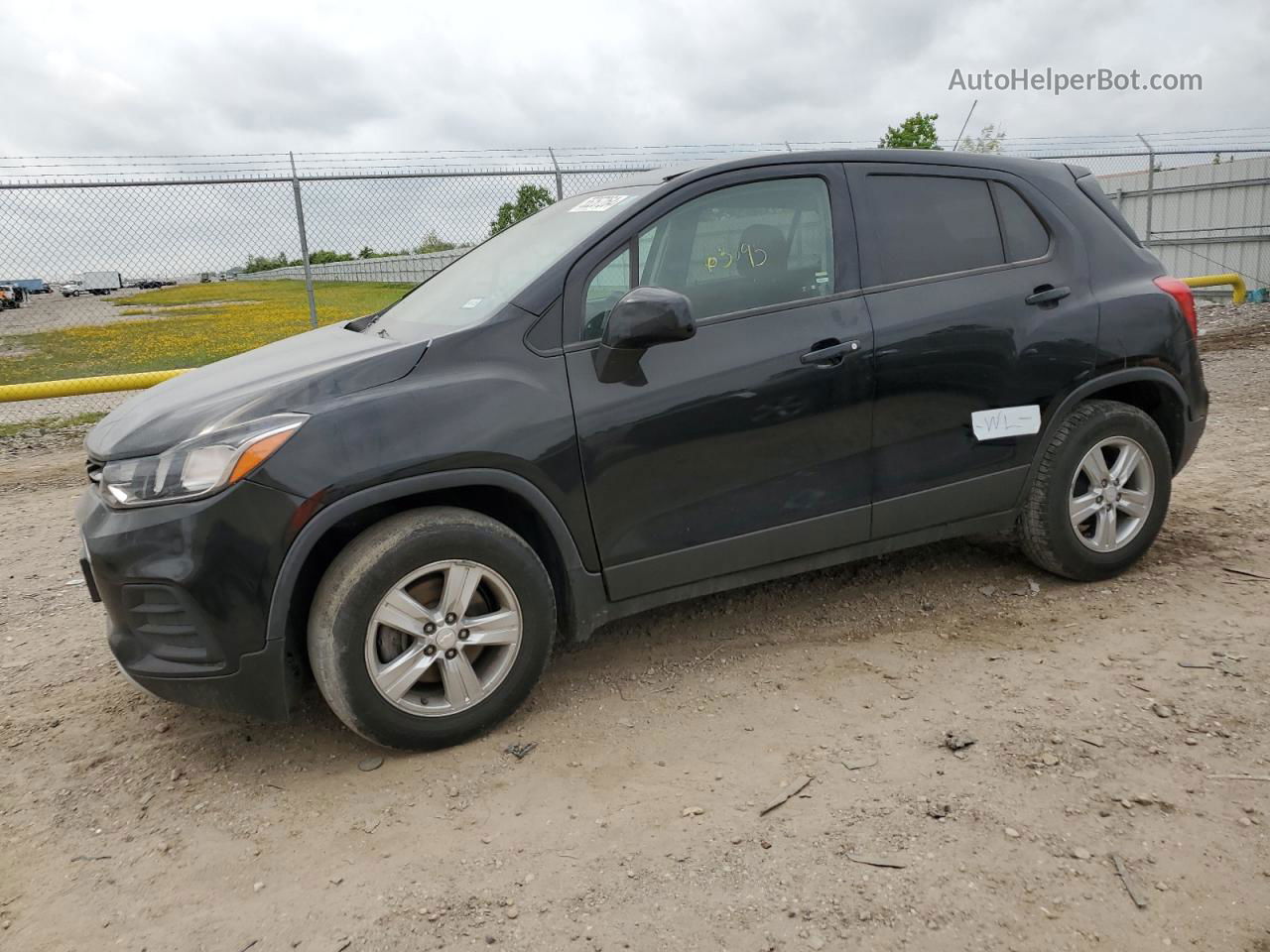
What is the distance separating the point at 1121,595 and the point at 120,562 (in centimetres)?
370

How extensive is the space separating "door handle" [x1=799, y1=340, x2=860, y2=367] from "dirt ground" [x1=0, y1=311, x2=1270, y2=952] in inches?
43.2

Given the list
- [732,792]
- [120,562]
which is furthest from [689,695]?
[120,562]

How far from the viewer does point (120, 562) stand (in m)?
2.82

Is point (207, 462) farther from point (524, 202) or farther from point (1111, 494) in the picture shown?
point (524, 202)

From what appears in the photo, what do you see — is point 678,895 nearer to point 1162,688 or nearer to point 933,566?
point 1162,688

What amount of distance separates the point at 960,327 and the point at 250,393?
8.21 ft

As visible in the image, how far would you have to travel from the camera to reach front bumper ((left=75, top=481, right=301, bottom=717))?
275cm

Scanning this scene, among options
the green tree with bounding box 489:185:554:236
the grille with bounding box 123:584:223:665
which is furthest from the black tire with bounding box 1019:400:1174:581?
the green tree with bounding box 489:185:554:236

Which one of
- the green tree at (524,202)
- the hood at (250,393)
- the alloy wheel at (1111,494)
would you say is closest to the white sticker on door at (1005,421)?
the alloy wheel at (1111,494)

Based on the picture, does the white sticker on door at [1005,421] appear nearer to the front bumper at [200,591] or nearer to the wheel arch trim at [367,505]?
the wheel arch trim at [367,505]

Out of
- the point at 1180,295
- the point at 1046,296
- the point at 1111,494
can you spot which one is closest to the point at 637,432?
the point at 1046,296

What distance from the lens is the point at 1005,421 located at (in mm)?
3791

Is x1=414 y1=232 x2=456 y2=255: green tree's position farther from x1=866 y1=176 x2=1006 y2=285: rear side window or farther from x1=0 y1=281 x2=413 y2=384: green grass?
x1=866 y1=176 x2=1006 y2=285: rear side window

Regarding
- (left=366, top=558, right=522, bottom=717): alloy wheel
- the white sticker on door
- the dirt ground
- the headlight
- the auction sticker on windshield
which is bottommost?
the dirt ground
